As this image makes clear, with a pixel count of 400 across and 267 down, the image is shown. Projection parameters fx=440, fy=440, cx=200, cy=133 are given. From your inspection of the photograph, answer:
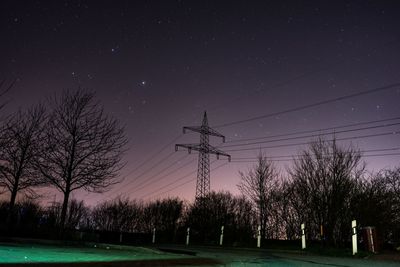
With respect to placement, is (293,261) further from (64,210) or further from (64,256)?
(64,210)

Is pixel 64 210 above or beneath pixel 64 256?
above

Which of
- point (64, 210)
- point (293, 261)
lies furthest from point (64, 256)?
point (64, 210)

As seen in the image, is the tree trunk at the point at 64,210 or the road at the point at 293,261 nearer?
the road at the point at 293,261

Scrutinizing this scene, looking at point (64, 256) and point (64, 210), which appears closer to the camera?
point (64, 256)

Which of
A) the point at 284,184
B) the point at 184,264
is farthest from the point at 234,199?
the point at 184,264

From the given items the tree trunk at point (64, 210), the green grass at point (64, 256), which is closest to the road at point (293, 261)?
the green grass at point (64, 256)

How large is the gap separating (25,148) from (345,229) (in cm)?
1869

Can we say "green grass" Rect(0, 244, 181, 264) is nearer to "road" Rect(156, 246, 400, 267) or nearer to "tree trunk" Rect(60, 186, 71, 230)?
"road" Rect(156, 246, 400, 267)

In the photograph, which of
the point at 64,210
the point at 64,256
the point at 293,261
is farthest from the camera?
the point at 64,210

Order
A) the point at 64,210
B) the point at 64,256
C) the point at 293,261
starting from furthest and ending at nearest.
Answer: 1. the point at 64,210
2. the point at 293,261
3. the point at 64,256

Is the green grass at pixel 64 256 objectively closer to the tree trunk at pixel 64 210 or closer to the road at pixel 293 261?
the road at pixel 293 261

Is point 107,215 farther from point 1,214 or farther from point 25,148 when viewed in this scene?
point 25,148

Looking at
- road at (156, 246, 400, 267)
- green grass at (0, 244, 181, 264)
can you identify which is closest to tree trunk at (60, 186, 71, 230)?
green grass at (0, 244, 181, 264)

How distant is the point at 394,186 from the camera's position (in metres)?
29.7
